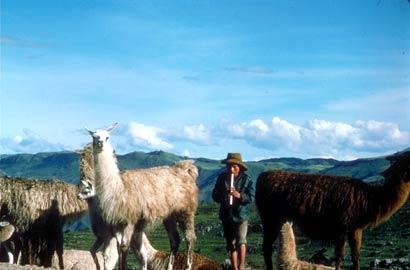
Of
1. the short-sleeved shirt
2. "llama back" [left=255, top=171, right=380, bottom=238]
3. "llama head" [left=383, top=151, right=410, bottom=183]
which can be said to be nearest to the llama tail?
"llama back" [left=255, top=171, right=380, bottom=238]

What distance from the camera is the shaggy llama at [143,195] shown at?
1352 centimetres

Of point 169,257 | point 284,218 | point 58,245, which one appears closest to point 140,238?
point 169,257

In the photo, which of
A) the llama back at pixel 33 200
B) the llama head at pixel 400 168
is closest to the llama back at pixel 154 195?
the llama back at pixel 33 200

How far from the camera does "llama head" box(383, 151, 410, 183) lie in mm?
13219

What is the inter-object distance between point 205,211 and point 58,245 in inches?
2972

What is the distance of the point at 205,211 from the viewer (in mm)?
90438

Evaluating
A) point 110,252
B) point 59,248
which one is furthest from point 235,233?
point 59,248

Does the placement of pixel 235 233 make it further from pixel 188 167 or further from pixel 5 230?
pixel 5 230

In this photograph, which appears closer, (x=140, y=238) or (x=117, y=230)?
(x=117, y=230)

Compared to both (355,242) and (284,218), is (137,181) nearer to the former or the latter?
(284,218)

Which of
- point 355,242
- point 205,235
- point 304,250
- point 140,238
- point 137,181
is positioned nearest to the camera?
point 355,242

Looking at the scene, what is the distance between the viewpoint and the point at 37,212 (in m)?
15.3

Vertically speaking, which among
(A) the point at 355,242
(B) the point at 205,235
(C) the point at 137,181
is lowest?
(B) the point at 205,235

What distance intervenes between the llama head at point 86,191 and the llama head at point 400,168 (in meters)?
5.66
